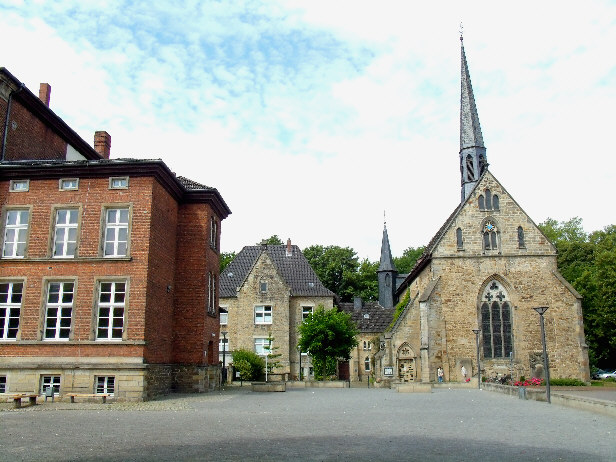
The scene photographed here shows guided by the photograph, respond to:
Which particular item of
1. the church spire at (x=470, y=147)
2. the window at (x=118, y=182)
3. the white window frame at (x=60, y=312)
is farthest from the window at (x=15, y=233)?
the church spire at (x=470, y=147)

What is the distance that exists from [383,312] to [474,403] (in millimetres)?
35828

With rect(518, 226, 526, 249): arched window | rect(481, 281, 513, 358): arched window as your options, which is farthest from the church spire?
rect(481, 281, 513, 358): arched window

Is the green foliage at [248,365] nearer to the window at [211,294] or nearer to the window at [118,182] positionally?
the window at [211,294]

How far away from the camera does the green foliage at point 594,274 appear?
44969 mm

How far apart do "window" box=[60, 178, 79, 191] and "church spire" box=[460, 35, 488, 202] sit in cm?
2920

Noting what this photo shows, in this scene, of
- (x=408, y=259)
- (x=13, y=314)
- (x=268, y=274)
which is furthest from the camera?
(x=408, y=259)

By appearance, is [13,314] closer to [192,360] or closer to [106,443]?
[192,360]

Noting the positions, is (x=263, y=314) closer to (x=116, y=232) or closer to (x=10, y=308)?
(x=116, y=232)

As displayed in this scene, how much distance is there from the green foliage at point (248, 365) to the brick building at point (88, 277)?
42.1ft

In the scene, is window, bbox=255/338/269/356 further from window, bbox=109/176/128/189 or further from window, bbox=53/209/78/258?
window, bbox=109/176/128/189

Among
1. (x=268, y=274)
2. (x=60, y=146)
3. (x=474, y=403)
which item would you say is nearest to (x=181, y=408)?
(x=474, y=403)

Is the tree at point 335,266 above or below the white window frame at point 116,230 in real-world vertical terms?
above

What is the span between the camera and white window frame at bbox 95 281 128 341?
812 inches

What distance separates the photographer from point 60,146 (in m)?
29.0
